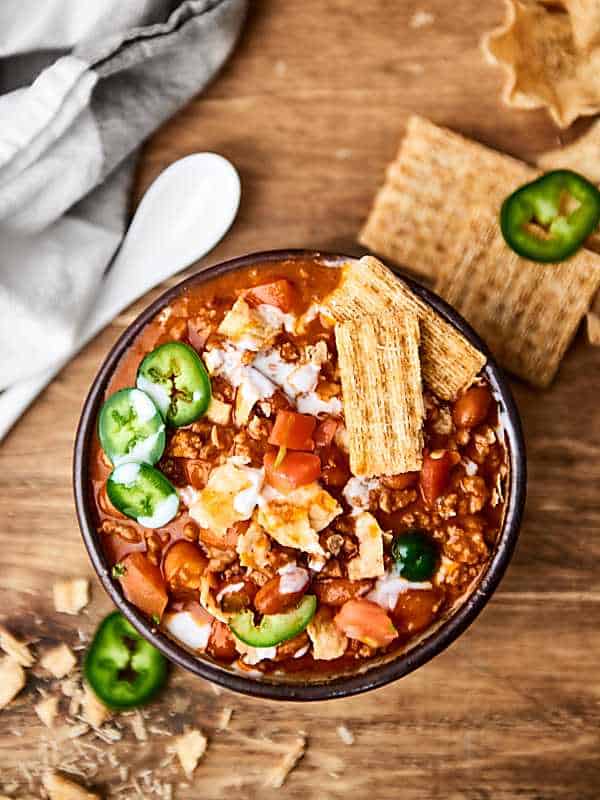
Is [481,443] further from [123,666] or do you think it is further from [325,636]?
[123,666]

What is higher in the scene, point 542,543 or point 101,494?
point 101,494

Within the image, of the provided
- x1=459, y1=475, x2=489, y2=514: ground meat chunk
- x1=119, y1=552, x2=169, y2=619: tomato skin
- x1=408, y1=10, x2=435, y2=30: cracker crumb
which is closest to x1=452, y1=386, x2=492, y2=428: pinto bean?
x1=459, y1=475, x2=489, y2=514: ground meat chunk

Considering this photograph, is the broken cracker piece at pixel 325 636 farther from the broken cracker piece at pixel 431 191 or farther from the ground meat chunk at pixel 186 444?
the broken cracker piece at pixel 431 191

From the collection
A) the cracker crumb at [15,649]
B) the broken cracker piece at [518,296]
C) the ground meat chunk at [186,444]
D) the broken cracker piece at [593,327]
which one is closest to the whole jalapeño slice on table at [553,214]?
the broken cracker piece at [518,296]

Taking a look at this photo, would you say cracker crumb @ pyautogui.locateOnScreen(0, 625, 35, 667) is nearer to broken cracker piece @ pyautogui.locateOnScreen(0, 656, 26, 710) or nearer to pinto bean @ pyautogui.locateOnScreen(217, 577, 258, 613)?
broken cracker piece @ pyautogui.locateOnScreen(0, 656, 26, 710)

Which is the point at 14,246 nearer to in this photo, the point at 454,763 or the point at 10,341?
the point at 10,341

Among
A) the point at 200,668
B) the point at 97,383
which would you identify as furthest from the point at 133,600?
the point at 97,383

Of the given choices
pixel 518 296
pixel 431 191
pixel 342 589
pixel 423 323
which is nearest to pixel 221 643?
pixel 342 589
